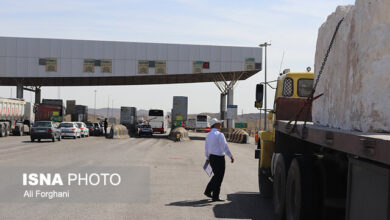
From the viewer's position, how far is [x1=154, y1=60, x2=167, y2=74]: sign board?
5162 centimetres

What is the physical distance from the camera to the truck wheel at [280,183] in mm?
8070

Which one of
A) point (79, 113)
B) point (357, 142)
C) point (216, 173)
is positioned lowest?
point (79, 113)

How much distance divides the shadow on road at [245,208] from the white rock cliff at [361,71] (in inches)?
118

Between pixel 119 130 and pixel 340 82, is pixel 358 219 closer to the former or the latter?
pixel 340 82

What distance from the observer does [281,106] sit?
10.8 metres

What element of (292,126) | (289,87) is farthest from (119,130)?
(292,126)

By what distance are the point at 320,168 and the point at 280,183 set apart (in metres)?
1.52

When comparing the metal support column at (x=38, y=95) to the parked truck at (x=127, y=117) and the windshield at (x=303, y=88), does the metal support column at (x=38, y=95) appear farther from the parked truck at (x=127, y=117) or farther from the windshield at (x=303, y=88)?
the windshield at (x=303, y=88)

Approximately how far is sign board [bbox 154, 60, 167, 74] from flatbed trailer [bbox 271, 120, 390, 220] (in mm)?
42845

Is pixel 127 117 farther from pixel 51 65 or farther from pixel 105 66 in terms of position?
pixel 51 65

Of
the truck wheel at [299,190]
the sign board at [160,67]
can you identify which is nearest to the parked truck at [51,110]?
the sign board at [160,67]

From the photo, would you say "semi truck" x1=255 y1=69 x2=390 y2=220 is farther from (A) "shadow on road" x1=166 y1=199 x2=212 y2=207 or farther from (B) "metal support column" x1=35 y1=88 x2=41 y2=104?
(B) "metal support column" x1=35 y1=88 x2=41 y2=104

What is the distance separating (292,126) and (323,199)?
1632mm

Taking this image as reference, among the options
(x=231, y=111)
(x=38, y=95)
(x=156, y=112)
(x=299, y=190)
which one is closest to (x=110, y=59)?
(x=231, y=111)
